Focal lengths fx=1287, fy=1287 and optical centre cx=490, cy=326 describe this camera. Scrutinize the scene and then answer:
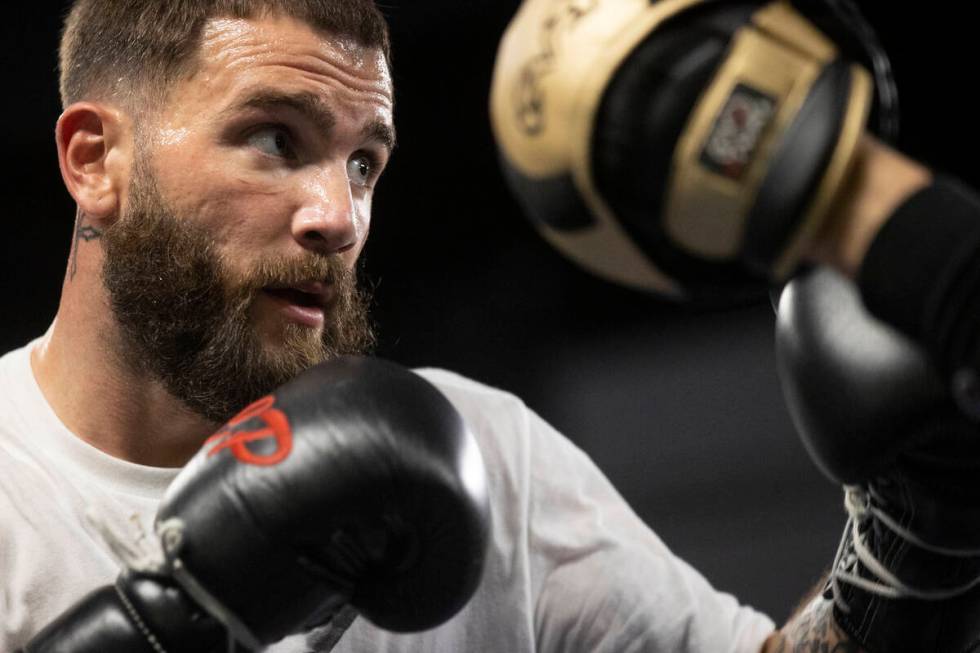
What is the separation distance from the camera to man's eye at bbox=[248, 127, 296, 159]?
71.1 inches

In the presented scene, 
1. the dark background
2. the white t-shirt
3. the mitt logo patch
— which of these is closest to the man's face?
the white t-shirt

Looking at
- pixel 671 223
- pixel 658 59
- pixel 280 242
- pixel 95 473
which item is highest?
pixel 658 59

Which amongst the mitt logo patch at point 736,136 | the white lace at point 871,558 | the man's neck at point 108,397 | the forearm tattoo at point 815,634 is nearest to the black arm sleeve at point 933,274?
the mitt logo patch at point 736,136

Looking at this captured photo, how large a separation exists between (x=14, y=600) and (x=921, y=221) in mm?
1173

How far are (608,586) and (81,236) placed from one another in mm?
935

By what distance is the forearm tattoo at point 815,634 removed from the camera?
60.3 inches

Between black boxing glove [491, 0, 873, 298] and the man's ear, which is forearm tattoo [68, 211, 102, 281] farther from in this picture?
black boxing glove [491, 0, 873, 298]

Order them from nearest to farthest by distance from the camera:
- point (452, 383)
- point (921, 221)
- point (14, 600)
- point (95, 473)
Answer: point (921, 221), point (14, 600), point (95, 473), point (452, 383)

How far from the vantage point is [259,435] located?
1373 millimetres

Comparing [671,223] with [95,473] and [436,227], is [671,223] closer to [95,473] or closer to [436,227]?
[95,473]

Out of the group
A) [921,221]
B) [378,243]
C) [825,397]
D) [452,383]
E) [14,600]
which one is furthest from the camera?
[378,243]

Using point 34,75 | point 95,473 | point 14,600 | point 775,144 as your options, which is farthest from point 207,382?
point 34,75

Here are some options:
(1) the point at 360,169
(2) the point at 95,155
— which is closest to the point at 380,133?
(1) the point at 360,169

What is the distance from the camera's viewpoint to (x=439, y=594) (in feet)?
4.58
